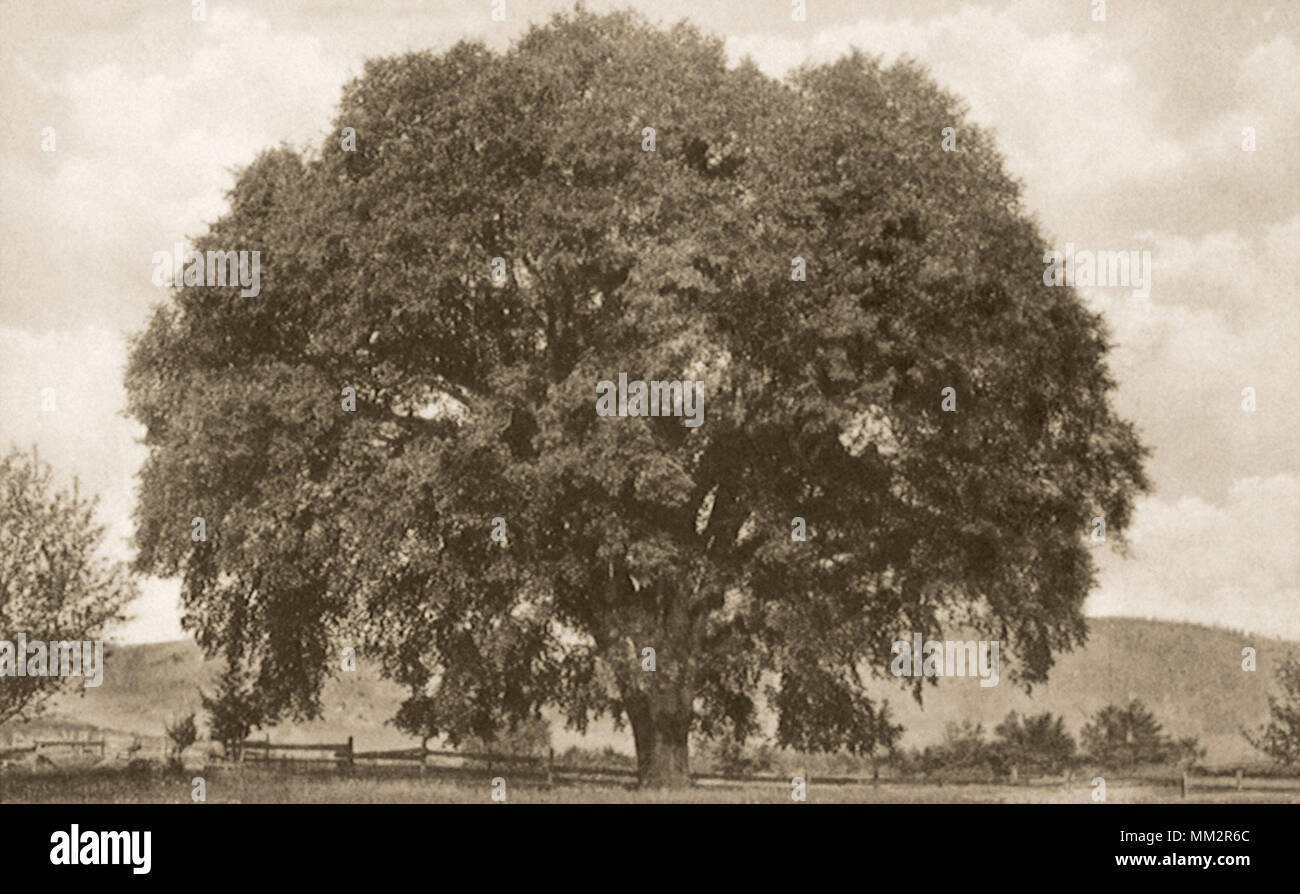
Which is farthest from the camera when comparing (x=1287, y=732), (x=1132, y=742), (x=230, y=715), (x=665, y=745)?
(x=1132, y=742)

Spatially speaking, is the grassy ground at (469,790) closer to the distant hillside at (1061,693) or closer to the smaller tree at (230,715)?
the smaller tree at (230,715)

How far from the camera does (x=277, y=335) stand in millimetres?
35688

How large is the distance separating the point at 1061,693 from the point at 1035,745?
46579mm

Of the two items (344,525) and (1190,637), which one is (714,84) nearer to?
(344,525)

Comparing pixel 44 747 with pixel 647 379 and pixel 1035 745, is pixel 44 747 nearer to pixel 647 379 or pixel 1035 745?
pixel 647 379

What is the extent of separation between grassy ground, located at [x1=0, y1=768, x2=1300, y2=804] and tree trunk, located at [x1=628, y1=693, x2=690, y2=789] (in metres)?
0.83

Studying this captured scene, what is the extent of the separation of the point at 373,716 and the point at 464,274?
73272 millimetres

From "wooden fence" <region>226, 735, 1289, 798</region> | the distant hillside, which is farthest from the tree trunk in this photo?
the distant hillside

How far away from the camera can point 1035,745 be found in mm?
60469

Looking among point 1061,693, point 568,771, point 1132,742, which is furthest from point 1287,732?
point 1061,693

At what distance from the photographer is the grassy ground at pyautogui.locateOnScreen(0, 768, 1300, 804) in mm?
29062

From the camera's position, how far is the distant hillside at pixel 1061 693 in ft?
320

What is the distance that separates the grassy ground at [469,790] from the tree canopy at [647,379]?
2173 millimetres
